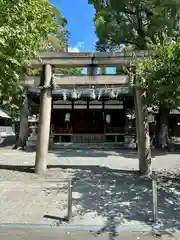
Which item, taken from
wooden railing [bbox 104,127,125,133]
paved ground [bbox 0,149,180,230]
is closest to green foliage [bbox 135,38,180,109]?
paved ground [bbox 0,149,180,230]

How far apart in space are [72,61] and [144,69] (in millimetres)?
3302

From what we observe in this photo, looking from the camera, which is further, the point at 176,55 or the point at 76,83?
the point at 76,83

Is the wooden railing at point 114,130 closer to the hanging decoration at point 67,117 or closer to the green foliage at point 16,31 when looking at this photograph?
the hanging decoration at point 67,117

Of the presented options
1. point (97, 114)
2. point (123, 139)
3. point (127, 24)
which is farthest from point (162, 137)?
point (127, 24)

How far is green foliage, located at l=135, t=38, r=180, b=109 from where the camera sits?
684 centimetres

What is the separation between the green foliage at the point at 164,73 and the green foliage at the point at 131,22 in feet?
33.4

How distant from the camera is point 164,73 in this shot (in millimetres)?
7086

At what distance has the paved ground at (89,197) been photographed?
6129 mm

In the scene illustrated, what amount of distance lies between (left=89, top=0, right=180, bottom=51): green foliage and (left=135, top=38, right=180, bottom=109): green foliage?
10.2m

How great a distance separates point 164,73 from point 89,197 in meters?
3.53

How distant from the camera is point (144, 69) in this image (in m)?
7.95

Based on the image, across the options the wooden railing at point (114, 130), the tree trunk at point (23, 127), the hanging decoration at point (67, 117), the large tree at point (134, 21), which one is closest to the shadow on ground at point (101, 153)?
the tree trunk at point (23, 127)

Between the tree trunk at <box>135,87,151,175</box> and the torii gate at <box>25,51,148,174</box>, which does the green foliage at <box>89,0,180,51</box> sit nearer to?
the torii gate at <box>25,51,148,174</box>

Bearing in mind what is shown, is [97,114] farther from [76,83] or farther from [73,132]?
[76,83]
